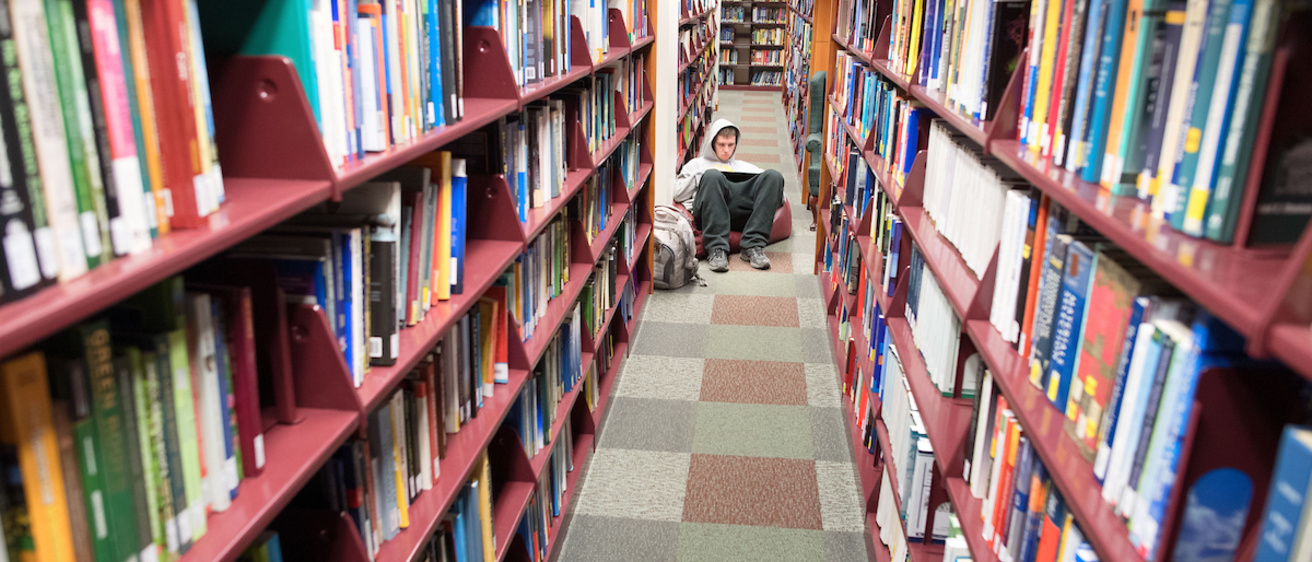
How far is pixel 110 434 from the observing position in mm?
764

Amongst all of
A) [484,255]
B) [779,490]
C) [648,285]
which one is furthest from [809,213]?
[484,255]

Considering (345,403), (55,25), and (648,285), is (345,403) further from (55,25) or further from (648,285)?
(648,285)

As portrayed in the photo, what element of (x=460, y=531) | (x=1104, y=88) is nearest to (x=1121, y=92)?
(x=1104, y=88)

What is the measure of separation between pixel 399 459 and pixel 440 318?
24 cm

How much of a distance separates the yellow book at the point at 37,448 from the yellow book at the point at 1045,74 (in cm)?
129

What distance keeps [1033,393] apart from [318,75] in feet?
3.51

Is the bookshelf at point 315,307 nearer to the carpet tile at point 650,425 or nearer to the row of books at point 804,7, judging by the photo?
the carpet tile at point 650,425

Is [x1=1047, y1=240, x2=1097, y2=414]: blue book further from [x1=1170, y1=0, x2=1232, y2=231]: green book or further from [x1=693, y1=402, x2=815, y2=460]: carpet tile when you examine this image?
[x1=693, y1=402, x2=815, y2=460]: carpet tile

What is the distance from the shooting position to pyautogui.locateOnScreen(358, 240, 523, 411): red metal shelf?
3.92 ft

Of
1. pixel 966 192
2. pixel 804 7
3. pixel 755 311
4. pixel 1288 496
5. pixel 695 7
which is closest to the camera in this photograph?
pixel 1288 496

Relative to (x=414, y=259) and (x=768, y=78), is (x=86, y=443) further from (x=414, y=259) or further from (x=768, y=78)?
(x=768, y=78)

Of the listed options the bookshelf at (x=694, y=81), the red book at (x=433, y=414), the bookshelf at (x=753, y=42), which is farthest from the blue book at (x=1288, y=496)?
the bookshelf at (x=753, y=42)

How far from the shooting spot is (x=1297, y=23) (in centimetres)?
74

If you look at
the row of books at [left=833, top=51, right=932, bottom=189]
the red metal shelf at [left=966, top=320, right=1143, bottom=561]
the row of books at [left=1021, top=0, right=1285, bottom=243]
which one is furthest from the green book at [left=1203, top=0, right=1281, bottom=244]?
the row of books at [left=833, top=51, right=932, bottom=189]
